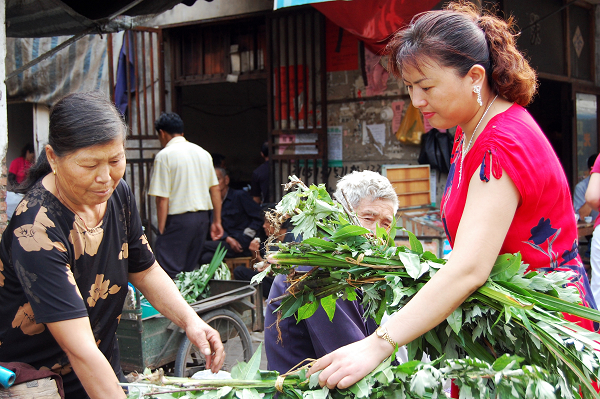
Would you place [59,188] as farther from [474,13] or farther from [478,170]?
[474,13]

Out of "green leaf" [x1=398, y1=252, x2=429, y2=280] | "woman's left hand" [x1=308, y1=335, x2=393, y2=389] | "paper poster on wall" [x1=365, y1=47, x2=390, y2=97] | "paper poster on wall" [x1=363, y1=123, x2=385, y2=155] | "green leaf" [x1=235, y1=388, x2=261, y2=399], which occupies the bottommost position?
"green leaf" [x1=235, y1=388, x2=261, y2=399]

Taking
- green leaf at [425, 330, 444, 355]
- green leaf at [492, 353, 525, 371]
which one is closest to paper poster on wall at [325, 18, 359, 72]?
green leaf at [425, 330, 444, 355]

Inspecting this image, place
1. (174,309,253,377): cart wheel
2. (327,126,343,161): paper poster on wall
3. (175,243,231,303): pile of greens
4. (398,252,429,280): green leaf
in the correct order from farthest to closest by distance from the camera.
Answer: (327,126,343,161): paper poster on wall < (175,243,231,303): pile of greens < (174,309,253,377): cart wheel < (398,252,429,280): green leaf

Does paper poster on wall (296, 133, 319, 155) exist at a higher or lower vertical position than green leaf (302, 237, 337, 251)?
higher

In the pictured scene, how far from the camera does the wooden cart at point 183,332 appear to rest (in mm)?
3166

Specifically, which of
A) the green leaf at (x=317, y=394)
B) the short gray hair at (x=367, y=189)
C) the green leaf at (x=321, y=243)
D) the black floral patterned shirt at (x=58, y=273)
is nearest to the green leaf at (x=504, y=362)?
the green leaf at (x=317, y=394)

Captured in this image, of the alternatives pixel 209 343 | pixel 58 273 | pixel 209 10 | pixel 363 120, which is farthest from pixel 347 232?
pixel 209 10

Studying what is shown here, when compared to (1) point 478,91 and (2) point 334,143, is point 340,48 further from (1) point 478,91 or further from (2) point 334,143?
(1) point 478,91

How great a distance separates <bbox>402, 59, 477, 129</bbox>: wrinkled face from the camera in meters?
1.33

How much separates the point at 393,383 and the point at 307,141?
17.0ft

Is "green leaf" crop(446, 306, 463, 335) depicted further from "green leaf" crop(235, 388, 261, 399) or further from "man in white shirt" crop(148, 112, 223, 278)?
"man in white shirt" crop(148, 112, 223, 278)

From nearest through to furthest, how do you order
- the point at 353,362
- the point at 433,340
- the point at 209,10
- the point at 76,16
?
the point at 353,362, the point at 433,340, the point at 76,16, the point at 209,10

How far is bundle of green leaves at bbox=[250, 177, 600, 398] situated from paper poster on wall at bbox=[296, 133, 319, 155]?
4.65 m

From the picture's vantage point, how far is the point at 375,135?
6.04 metres
